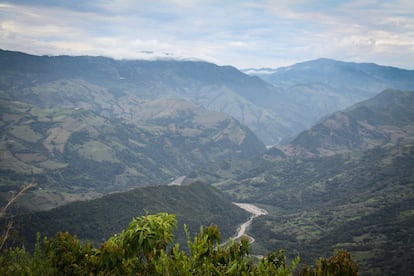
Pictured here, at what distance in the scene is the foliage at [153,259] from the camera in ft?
97.3

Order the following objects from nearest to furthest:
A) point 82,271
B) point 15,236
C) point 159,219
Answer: point 15,236 < point 159,219 < point 82,271

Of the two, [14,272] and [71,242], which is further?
[71,242]

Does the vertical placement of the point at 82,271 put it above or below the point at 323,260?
below

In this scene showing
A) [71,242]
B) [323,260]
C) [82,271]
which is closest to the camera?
[323,260]

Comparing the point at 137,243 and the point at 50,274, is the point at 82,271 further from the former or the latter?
the point at 137,243

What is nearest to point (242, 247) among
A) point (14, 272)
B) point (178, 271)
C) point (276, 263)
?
point (276, 263)

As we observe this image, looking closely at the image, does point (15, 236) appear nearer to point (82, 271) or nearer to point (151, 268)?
point (82, 271)

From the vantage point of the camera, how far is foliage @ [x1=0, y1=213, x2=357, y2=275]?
29656 millimetres

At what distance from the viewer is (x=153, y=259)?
30.4 metres

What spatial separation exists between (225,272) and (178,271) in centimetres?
354

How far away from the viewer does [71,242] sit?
38.2 m

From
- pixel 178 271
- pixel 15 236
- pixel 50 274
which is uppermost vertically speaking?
pixel 15 236

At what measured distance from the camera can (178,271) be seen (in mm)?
30016

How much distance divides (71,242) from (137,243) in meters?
10.9
